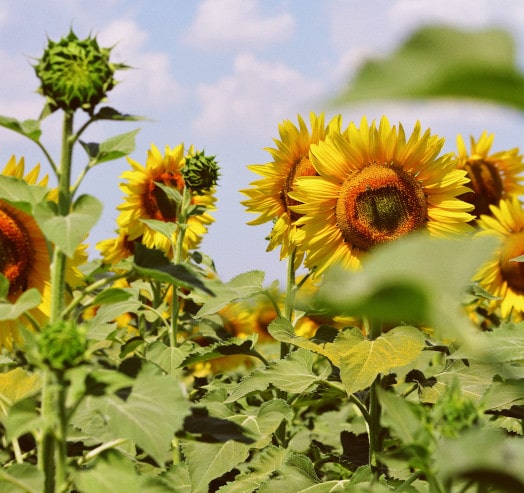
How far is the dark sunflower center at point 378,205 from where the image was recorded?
7.93 feet

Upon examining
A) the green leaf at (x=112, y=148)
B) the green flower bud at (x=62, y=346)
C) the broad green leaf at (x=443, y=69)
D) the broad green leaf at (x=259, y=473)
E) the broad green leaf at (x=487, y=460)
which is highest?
the green leaf at (x=112, y=148)

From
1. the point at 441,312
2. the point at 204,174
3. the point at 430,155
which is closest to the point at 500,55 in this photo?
A: the point at 441,312

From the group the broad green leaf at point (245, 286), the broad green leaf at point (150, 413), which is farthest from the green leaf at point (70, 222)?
the broad green leaf at point (245, 286)

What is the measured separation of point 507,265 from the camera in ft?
11.1

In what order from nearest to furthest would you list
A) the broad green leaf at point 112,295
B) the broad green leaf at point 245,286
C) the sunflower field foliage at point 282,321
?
the sunflower field foliage at point 282,321
the broad green leaf at point 112,295
the broad green leaf at point 245,286

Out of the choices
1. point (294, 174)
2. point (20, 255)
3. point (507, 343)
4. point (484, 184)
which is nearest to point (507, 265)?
point (484, 184)

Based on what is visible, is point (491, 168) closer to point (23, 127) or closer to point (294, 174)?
point (294, 174)

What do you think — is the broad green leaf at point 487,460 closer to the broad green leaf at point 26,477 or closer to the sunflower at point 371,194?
the broad green leaf at point 26,477

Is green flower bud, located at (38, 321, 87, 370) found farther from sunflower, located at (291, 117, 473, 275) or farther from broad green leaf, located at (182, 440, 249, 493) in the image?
sunflower, located at (291, 117, 473, 275)

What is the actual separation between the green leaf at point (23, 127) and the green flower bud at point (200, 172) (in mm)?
1524

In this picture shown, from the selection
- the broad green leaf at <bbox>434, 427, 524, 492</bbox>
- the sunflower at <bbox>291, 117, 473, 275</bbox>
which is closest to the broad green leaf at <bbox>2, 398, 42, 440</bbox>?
the broad green leaf at <bbox>434, 427, 524, 492</bbox>

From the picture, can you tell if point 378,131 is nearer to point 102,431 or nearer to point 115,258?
point 102,431

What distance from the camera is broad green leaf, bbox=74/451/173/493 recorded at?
1.14 m

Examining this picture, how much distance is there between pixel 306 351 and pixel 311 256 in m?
0.36
